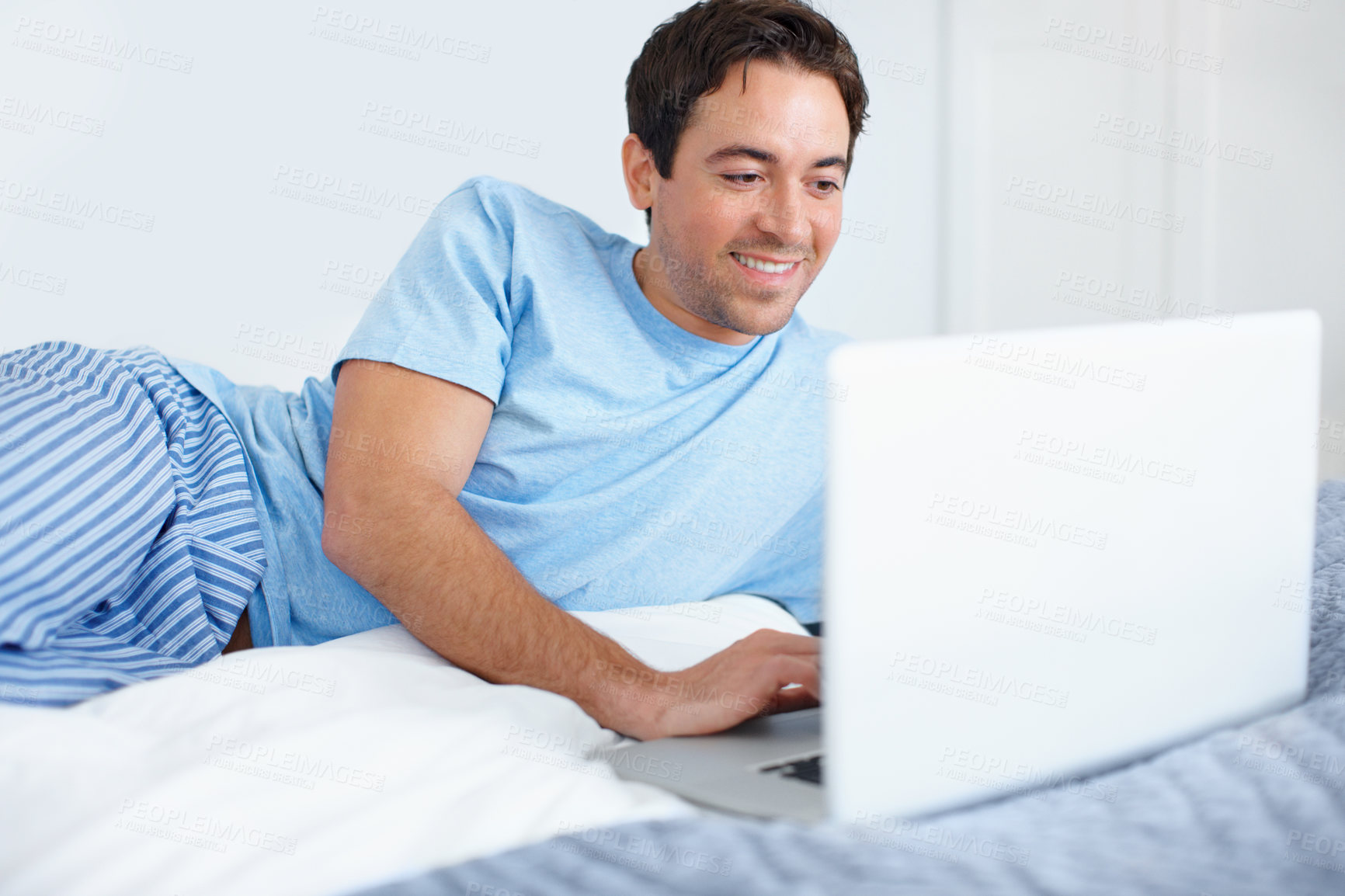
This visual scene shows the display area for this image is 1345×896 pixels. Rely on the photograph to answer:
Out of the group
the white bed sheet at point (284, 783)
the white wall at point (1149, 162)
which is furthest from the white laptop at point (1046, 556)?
the white wall at point (1149, 162)

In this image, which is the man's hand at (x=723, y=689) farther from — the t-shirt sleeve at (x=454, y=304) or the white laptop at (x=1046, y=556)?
the t-shirt sleeve at (x=454, y=304)

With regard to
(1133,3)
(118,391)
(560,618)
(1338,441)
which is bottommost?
(1338,441)

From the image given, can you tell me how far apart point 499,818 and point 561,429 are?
0.67m

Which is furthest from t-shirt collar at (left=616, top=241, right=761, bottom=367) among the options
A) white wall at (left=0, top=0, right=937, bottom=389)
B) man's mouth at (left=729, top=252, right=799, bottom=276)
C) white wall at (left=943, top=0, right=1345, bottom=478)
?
white wall at (left=943, top=0, right=1345, bottom=478)

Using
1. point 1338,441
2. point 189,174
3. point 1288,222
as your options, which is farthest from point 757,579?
point 1288,222

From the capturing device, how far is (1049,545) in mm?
609

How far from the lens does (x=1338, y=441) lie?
9.03ft

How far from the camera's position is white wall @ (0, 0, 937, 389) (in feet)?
7.16

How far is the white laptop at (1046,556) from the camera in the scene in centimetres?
55

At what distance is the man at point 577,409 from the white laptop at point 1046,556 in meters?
0.43

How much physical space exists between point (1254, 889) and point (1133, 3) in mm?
3196

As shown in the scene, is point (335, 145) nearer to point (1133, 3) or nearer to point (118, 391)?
point (118, 391)

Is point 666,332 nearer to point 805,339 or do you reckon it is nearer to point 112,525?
point 805,339

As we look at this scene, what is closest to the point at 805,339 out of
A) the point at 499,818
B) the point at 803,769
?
the point at 803,769
